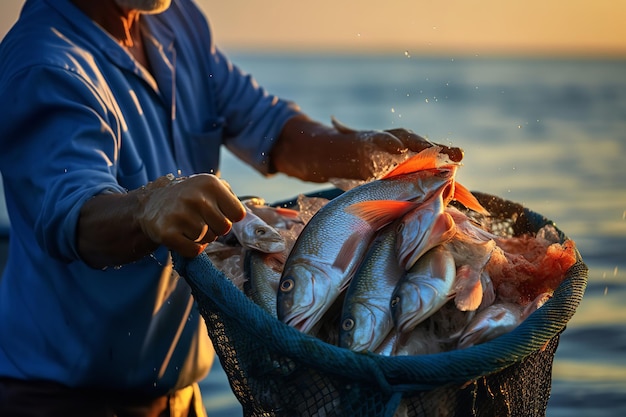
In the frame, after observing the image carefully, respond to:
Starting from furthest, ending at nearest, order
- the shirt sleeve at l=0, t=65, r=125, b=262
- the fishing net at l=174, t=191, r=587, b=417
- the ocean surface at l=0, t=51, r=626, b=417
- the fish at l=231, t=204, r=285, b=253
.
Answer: the ocean surface at l=0, t=51, r=626, b=417 < the shirt sleeve at l=0, t=65, r=125, b=262 < the fish at l=231, t=204, r=285, b=253 < the fishing net at l=174, t=191, r=587, b=417

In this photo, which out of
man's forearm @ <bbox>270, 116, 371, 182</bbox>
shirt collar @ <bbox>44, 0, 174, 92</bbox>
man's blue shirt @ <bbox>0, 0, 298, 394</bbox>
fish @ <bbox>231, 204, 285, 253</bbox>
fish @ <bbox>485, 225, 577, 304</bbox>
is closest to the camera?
fish @ <bbox>485, 225, 577, 304</bbox>

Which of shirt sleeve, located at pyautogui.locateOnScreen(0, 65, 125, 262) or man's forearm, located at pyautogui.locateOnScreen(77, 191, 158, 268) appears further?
shirt sleeve, located at pyautogui.locateOnScreen(0, 65, 125, 262)

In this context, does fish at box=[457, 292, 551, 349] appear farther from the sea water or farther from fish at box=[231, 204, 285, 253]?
the sea water

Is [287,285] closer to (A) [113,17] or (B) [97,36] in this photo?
(B) [97,36]

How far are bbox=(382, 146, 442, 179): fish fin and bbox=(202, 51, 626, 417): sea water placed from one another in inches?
18.3

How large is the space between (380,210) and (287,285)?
11.2 inches

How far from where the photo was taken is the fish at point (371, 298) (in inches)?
77.5

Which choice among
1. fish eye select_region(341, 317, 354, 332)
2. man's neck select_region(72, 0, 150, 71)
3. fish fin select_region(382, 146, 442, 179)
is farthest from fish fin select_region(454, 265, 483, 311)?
man's neck select_region(72, 0, 150, 71)

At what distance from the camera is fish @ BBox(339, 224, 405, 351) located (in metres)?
1.97

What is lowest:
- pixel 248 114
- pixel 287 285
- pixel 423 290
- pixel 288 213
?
pixel 248 114

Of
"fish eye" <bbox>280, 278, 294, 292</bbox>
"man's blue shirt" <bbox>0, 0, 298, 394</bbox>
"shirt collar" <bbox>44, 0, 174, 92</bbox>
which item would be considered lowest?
"man's blue shirt" <bbox>0, 0, 298, 394</bbox>

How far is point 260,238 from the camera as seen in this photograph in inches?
90.7

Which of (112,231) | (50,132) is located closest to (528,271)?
(112,231)

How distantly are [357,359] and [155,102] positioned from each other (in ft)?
4.80
